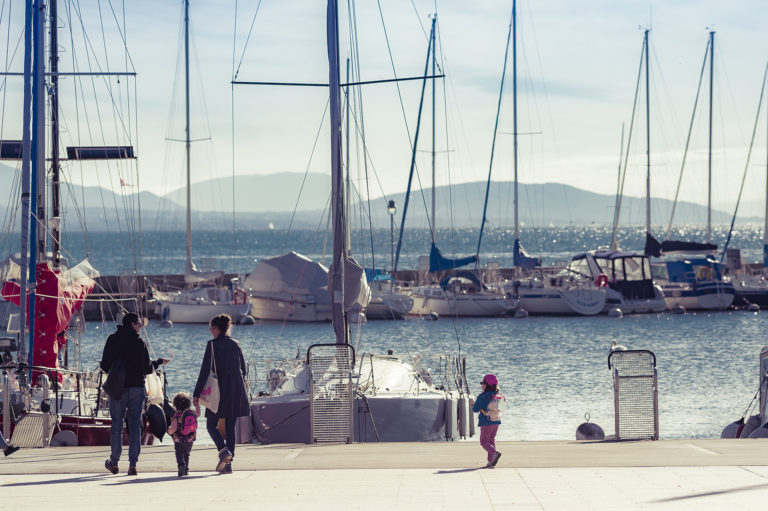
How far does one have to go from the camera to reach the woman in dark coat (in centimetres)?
1166

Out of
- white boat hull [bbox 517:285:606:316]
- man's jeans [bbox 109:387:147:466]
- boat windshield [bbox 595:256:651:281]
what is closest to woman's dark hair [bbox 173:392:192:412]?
man's jeans [bbox 109:387:147:466]

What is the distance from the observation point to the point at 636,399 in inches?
562

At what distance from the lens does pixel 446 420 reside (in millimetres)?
18734

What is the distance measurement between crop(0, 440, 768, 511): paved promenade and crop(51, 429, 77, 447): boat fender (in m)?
3.76

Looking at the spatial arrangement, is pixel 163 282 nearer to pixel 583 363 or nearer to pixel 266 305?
pixel 266 305

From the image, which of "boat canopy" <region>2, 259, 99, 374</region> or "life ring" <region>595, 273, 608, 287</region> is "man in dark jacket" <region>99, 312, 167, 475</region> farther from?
"life ring" <region>595, 273, 608, 287</region>

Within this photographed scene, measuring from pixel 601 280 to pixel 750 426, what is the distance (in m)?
44.2

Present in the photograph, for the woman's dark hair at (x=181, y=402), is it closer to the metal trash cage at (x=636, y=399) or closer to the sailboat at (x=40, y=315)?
the sailboat at (x=40, y=315)

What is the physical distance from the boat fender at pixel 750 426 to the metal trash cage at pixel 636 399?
5320mm

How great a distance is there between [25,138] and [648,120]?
57126mm

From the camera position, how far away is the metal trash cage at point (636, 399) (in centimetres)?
1426

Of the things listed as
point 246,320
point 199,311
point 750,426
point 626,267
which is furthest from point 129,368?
point 626,267

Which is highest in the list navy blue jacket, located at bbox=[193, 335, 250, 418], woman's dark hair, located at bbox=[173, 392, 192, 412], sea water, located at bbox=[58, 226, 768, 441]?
navy blue jacket, located at bbox=[193, 335, 250, 418]

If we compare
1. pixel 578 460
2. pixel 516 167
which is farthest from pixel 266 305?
pixel 578 460
